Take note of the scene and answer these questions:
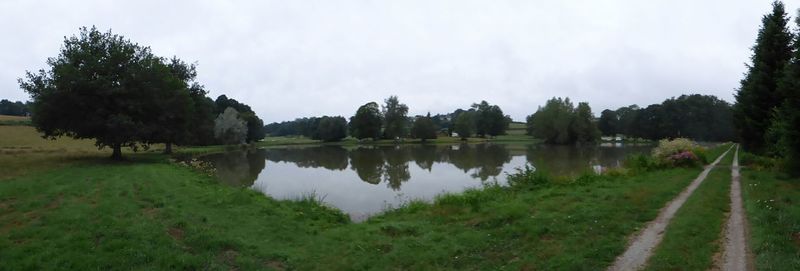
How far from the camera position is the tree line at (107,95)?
24.9 metres

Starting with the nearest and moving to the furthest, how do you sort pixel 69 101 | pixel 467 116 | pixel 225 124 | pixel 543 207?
pixel 543 207
pixel 69 101
pixel 225 124
pixel 467 116

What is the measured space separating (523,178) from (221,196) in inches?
405

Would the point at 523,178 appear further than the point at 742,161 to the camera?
No

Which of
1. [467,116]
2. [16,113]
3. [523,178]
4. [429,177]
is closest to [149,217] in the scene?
[523,178]

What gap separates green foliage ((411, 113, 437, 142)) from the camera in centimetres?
9412

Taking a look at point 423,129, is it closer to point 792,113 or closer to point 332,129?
point 332,129

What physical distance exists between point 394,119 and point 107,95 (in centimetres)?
6968

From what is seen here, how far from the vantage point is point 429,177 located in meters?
26.0

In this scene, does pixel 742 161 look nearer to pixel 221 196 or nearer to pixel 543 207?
pixel 543 207

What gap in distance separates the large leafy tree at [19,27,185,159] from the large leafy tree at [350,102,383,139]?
64.8m

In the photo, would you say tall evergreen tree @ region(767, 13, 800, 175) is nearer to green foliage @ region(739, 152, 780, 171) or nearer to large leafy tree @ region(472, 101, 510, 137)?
green foliage @ region(739, 152, 780, 171)

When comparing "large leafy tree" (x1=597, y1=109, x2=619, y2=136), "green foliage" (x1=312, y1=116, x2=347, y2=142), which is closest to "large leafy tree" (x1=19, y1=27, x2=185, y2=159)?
"green foliage" (x1=312, y1=116, x2=347, y2=142)

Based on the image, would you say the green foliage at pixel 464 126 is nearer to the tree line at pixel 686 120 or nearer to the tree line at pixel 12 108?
the tree line at pixel 686 120

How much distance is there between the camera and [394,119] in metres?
93.8
